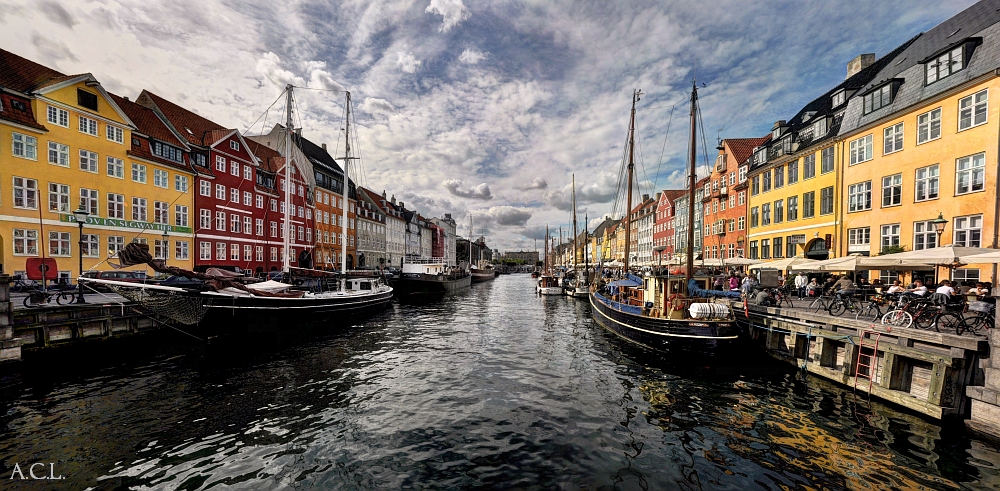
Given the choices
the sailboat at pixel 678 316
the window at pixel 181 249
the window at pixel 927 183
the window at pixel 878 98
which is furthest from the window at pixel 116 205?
the window at pixel 878 98

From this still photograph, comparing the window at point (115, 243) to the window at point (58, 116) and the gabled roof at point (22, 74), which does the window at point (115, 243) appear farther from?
the gabled roof at point (22, 74)

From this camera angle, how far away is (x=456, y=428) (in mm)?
9555

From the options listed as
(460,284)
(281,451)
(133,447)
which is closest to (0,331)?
(133,447)

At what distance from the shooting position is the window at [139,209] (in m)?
30.3

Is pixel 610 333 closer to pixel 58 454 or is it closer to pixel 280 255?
pixel 58 454

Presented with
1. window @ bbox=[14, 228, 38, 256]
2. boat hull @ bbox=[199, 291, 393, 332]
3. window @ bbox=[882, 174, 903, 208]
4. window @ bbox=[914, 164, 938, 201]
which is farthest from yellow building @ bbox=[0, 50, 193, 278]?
window @ bbox=[882, 174, 903, 208]

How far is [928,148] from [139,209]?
54206 millimetres

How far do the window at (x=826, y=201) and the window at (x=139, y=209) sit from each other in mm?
53691

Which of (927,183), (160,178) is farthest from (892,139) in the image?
(160,178)

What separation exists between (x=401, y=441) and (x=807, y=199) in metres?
35.3

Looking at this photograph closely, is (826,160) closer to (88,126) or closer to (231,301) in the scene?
(231,301)

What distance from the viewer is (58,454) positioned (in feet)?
26.0

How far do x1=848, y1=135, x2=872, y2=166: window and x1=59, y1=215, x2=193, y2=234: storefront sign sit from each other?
2105 inches

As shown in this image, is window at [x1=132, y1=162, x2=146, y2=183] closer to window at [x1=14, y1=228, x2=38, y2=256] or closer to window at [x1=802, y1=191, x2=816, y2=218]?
window at [x1=14, y1=228, x2=38, y2=256]
